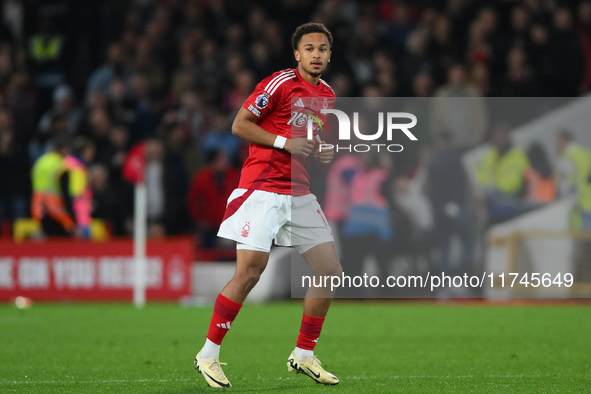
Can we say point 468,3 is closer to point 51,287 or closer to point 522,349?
point 51,287

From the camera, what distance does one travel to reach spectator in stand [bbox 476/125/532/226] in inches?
456

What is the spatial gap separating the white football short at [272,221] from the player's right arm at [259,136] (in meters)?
0.31

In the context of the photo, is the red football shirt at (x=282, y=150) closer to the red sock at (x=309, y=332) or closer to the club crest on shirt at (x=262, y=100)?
the club crest on shirt at (x=262, y=100)

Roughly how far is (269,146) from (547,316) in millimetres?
6004

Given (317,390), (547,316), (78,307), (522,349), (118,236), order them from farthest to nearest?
(118,236) < (78,307) < (547,316) < (522,349) < (317,390)

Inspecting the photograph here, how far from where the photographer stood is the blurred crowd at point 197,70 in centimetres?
1394

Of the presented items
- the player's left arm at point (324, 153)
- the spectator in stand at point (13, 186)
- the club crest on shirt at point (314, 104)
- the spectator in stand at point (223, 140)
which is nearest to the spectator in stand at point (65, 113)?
the spectator in stand at point (13, 186)

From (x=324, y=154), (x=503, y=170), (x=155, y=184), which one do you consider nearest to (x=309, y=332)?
(x=324, y=154)

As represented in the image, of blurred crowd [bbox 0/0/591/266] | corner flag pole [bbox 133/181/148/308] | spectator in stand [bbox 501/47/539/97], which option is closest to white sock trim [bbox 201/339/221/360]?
corner flag pole [bbox 133/181/148/308]

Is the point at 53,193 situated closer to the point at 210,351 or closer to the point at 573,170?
the point at 573,170

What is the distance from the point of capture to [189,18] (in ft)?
54.6

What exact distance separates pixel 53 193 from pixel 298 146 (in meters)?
8.60

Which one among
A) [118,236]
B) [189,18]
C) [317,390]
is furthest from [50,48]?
[317,390]

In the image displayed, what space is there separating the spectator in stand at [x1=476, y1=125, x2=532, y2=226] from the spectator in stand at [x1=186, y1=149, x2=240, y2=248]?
12.0ft
